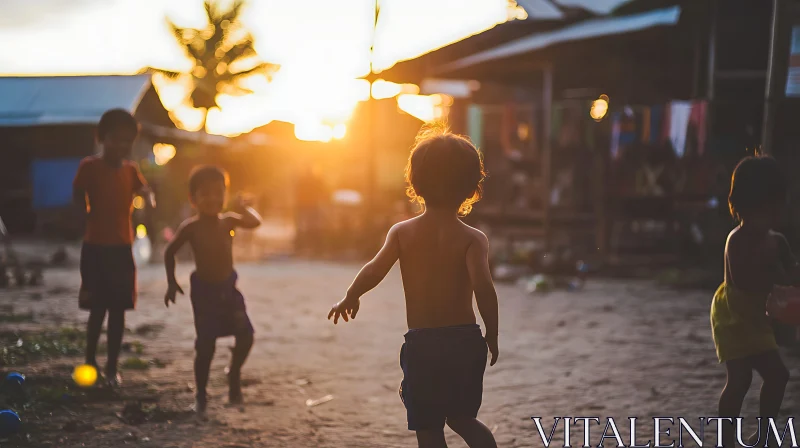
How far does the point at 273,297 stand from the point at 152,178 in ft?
38.7

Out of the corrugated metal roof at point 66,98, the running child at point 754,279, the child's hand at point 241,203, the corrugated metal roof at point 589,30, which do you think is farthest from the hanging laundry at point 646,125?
the corrugated metal roof at point 66,98

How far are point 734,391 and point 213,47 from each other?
4068 cm

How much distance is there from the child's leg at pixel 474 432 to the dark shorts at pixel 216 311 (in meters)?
1.97

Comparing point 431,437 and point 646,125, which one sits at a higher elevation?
point 646,125

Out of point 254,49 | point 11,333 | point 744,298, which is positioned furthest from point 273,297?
point 254,49

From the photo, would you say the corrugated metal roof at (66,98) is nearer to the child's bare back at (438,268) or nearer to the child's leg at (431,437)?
the child's bare back at (438,268)

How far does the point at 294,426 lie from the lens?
4160mm

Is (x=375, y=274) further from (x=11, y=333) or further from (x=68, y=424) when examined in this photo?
(x=11, y=333)

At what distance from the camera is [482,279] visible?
2.76 metres

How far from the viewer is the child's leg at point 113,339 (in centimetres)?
492

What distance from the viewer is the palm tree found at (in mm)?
41031
